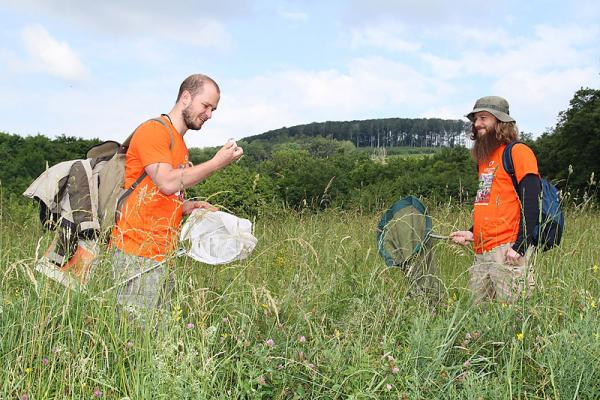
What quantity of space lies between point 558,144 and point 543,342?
53.9 feet

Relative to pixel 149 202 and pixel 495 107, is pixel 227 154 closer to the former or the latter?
pixel 149 202

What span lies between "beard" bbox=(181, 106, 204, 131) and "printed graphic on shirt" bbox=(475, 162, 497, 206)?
1.95 meters

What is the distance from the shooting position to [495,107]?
4121 mm

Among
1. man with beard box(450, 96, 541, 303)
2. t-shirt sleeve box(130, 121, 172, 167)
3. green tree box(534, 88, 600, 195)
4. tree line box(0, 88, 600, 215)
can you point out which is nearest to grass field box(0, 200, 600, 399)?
man with beard box(450, 96, 541, 303)

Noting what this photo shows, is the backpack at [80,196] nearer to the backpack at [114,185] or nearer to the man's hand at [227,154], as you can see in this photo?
the backpack at [114,185]

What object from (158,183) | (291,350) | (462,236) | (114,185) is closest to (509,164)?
(462,236)

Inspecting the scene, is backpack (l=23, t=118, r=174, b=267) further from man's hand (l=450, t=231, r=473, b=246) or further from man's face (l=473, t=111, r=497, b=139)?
man's face (l=473, t=111, r=497, b=139)

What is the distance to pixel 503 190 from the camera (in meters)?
3.90

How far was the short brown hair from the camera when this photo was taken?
3.62 metres

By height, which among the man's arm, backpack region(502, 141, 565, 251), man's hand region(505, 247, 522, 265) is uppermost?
the man's arm

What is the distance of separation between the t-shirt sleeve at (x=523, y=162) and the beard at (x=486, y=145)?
0.23 m

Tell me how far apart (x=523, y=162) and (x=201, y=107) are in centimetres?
207

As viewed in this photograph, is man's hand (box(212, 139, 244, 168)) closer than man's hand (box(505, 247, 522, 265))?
Yes

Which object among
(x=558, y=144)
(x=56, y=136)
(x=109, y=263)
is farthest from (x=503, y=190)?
(x=56, y=136)
